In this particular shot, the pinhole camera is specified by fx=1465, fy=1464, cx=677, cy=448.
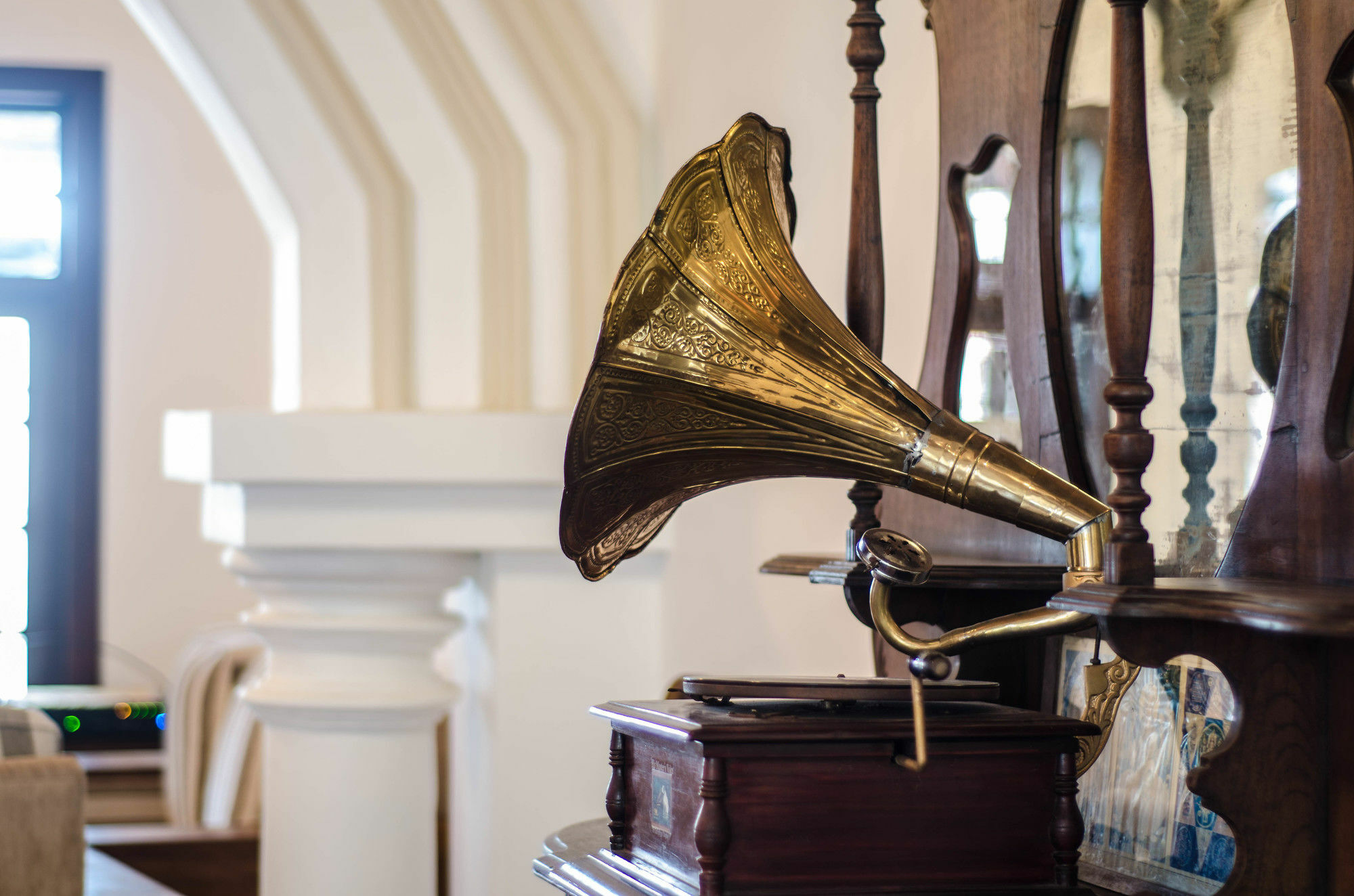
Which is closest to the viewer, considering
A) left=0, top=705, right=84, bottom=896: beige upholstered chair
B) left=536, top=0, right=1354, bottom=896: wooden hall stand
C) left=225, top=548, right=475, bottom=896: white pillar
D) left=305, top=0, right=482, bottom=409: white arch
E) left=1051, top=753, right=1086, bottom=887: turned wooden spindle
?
left=536, top=0, right=1354, bottom=896: wooden hall stand

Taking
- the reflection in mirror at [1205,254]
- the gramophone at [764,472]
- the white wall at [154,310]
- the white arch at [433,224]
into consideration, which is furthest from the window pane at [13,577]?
the reflection in mirror at [1205,254]

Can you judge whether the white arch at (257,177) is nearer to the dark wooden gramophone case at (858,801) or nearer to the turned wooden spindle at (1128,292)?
the dark wooden gramophone case at (858,801)

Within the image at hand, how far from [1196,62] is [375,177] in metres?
1.71

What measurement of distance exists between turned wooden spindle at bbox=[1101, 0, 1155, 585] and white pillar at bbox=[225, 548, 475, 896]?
169 cm

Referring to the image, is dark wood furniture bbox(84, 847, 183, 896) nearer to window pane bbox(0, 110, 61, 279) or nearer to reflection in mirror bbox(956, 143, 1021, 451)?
reflection in mirror bbox(956, 143, 1021, 451)

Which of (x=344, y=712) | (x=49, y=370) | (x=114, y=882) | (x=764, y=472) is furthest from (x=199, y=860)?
(x=49, y=370)

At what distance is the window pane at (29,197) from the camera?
227 inches

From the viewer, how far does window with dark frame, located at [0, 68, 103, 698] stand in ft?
18.5

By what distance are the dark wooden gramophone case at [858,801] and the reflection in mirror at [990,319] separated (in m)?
0.41

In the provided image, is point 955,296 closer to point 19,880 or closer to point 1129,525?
point 1129,525

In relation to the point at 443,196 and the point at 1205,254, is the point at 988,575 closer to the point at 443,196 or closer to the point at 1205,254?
the point at 1205,254

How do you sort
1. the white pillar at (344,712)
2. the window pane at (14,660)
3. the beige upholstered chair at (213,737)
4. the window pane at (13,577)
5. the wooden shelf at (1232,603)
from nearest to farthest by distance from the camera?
the wooden shelf at (1232,603), the white pillar at (344,712), the beige upholstered chair at (213,737), the window pane at (14,660), the window pane at (13,577)

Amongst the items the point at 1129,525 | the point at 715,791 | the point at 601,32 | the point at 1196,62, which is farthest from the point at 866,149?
the point at 601,32

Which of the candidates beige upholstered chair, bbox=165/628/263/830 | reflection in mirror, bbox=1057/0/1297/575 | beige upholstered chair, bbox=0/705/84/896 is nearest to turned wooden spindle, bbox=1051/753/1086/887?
reflection in mirror, bbox=1057/0/1297/575
